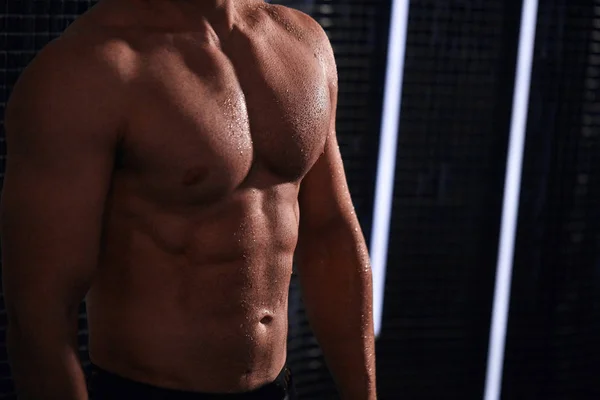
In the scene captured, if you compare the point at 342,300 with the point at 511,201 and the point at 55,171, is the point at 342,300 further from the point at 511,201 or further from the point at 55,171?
the point at 511,201

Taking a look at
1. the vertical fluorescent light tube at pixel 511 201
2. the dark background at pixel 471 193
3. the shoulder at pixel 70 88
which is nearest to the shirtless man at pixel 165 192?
the shoulder at pixel 70 88

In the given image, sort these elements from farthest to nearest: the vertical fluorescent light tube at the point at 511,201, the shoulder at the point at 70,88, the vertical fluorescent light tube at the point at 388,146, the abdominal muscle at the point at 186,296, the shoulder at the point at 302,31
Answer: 1. the vertical fluorescent light tube at the point at 511,201
2. the vertical fluorescent light tube at the point at 388,146
3. the shoulder at the point at 302,31
4. the abdominal muscle at the point at 186,296
5. the shoulder at the point at 70,88

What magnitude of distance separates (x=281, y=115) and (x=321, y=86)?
0.08 meters

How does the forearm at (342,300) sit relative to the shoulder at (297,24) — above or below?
below

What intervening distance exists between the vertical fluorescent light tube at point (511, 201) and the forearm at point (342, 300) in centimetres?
102

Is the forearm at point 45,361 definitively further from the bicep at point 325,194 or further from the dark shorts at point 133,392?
the bicep at point 325,194

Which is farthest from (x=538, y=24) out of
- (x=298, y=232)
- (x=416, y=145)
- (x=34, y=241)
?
(x=34, y=241)

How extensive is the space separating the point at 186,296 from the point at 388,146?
1.10 m

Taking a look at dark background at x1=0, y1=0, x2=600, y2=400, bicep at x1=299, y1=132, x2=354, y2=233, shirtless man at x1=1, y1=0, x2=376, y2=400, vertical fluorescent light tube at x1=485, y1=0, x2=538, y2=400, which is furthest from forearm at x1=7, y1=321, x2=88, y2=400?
vertical fluorescent light tube at x1=485, y1=0, x2=538, y2=400

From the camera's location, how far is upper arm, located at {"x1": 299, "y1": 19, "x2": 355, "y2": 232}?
1183 millimetres

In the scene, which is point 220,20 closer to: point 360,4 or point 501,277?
point 360,4

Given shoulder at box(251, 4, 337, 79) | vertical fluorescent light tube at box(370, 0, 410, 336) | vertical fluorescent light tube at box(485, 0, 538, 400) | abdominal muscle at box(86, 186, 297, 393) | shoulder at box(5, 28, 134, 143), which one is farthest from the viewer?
vertical fluorescent light tube at box(485, 0, 538, 400)

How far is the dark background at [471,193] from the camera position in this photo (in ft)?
6.74

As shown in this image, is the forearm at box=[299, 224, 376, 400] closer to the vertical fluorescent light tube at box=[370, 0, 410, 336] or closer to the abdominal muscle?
the abdominal muscle
